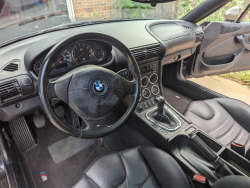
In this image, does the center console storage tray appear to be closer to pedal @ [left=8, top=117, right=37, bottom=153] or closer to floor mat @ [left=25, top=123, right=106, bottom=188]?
floor mat @ [left=25, top=123, right=106, bottom=188]

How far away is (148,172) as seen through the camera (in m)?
1.13

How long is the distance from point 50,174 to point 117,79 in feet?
3.66

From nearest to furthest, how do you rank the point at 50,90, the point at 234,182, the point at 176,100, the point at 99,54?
1. the point at 234,182
2. the point at 50,90
3. the point at 99,54
4. the point at 176,100

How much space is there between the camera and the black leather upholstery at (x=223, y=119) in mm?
1602

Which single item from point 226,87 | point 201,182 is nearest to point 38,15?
point 201,182

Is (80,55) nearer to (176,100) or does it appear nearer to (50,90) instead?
(50,90)

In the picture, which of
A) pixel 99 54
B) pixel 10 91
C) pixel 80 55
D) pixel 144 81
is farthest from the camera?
pixel 144 81

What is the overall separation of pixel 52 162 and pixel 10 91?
874 mm

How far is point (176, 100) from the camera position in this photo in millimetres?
2330

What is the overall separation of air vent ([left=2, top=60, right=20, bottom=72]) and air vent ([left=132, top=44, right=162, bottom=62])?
771mm

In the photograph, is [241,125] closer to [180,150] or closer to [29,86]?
[180,150]

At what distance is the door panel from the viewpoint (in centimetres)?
224

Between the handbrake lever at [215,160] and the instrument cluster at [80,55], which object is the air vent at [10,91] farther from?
the handbrake lever at [215,160]

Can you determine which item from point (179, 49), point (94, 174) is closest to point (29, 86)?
point (94, 174)
